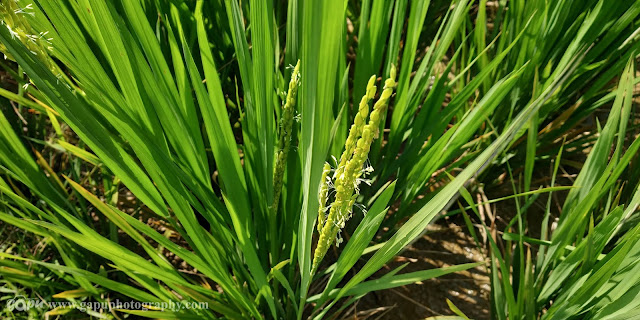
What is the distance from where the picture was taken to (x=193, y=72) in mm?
702

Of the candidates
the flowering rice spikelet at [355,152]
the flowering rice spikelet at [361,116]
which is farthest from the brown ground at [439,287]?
the flowering rice spikelet at [361,116]

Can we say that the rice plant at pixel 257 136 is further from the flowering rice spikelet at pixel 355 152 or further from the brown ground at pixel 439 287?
the brown ground at pixel 439 287

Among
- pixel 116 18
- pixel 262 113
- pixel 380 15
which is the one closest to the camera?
pixel 116 18

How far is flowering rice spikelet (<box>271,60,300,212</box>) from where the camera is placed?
2.11 ft

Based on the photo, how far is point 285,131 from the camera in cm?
72

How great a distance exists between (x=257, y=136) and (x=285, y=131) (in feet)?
0.23

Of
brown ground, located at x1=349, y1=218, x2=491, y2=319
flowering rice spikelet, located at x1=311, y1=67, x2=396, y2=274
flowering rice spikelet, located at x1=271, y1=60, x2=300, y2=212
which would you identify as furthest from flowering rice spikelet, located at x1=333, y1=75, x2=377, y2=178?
brown ground, located at x1=349, y1=218, x2=491, y2=319

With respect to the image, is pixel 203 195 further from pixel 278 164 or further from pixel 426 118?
pixel 426 118

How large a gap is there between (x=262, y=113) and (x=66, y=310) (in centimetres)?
56

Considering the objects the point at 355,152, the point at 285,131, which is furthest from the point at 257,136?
the point at 355,152

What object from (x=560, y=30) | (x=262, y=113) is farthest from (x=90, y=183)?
(x=560, y=30)

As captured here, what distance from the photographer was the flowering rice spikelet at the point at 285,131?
0.64 m

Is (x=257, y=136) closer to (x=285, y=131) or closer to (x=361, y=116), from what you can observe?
(x=285, y=131)

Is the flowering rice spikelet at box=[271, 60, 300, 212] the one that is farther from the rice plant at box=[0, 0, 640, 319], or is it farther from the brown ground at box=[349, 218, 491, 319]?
the brown ground at box=[349, 218, 491, 319]
